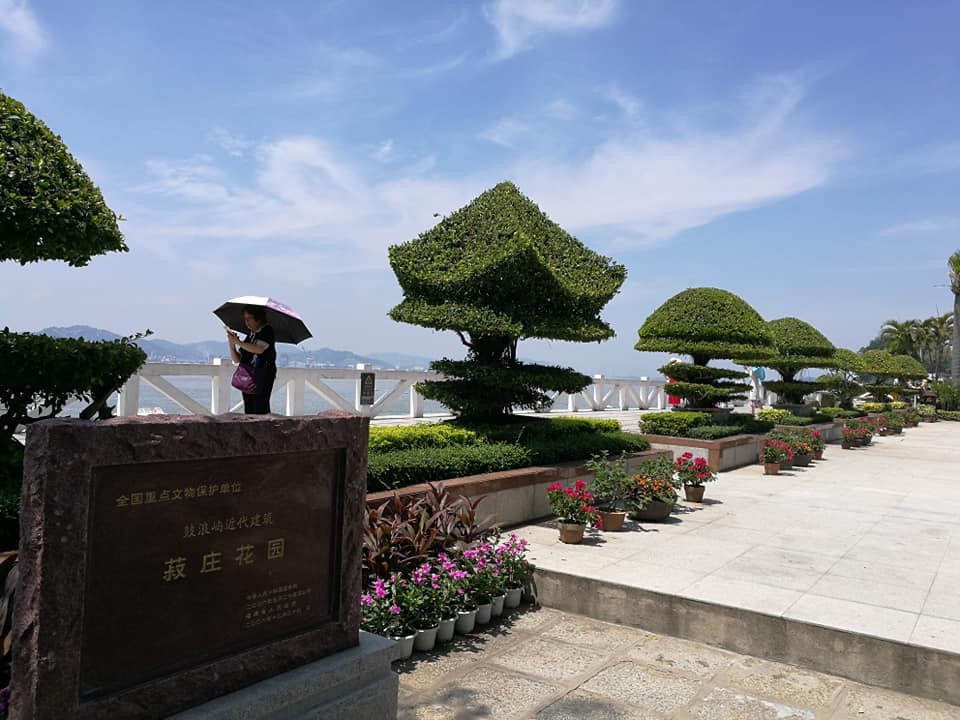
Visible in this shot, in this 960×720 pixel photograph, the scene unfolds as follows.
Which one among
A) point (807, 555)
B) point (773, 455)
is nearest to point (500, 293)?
point (807, 555)

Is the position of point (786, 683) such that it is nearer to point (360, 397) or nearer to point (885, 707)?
point (885, 707)

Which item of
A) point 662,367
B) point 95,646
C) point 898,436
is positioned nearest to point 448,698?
point 95,646

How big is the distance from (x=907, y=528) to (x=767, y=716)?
5474mm

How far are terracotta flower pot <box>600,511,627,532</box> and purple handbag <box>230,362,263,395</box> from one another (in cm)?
379

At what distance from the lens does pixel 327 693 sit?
337cm

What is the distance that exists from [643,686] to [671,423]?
10.7 m

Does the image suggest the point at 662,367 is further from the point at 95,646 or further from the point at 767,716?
the point at 95,646

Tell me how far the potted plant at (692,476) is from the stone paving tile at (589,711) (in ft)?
17.9

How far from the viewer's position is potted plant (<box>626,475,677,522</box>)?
26.8ft

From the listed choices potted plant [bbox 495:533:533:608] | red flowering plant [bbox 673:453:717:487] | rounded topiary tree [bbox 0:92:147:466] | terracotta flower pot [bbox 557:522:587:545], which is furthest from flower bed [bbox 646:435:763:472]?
rounded topiary tree [bbox 0:92:147:466]

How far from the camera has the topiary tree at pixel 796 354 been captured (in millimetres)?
21750

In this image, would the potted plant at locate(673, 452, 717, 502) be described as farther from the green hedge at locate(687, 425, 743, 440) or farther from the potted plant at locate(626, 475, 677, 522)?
the green hedge at locate(687, 425, 743, 440)

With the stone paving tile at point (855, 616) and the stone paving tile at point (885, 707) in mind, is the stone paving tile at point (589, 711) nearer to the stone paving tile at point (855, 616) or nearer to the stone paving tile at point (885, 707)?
the stone paving tile at point (885, 707)

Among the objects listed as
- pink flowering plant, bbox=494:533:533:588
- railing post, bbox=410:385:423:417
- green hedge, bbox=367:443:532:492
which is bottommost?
pink flowering plant, bbox=494:533:533:588
